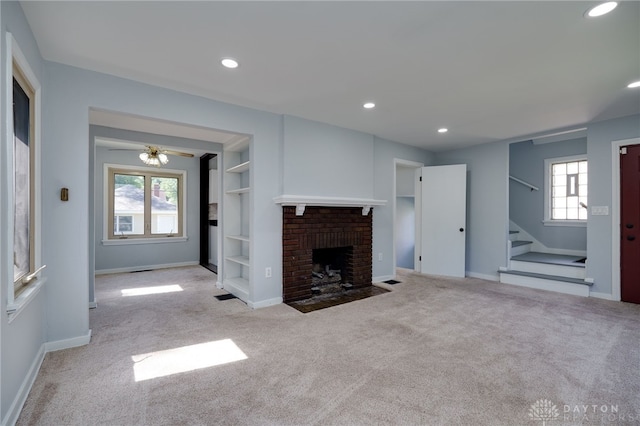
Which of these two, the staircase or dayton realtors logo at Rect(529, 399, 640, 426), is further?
the staircase

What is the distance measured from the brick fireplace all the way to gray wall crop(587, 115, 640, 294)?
10.1 ft

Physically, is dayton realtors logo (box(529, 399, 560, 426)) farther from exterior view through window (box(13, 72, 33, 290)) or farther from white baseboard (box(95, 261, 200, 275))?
white baseboard (box(95, 261, 200, 275))

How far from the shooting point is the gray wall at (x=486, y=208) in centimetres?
505

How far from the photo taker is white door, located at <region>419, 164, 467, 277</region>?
5.27 metres

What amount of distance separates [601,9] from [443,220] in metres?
3.92

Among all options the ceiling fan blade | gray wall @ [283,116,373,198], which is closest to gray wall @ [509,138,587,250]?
gray wall @ [283,116,373,198]

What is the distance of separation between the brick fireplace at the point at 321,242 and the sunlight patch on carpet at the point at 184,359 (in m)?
1.36

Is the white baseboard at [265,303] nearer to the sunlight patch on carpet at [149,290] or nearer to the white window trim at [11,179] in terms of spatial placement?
the sunlight patch on carpet at [149,290]

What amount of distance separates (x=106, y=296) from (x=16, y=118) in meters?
2.99

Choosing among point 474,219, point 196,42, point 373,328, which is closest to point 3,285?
point 196,42

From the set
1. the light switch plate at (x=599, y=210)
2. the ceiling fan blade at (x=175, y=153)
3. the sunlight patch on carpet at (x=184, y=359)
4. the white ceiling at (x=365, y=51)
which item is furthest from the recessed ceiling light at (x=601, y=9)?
the ceiling fan blade at (x=175, y=153)

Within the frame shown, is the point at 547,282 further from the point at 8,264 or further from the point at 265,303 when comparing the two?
the point at 8,264

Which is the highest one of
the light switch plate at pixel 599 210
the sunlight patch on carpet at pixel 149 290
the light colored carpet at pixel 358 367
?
the light switch plate at pixel 599 210

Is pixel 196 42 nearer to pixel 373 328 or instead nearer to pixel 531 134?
pixel 373 328
